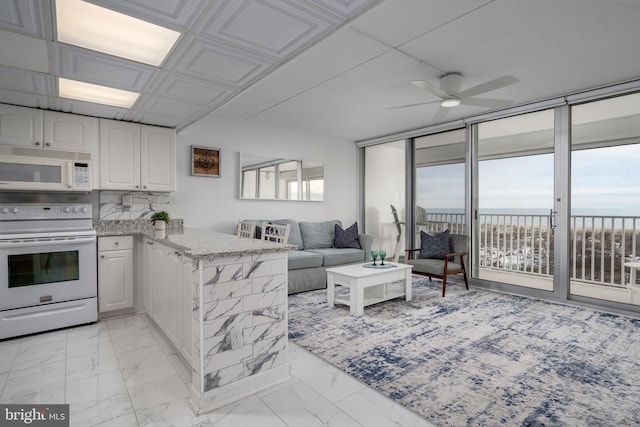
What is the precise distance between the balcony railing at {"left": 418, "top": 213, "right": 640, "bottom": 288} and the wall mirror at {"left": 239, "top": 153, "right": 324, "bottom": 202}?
1.97 metres

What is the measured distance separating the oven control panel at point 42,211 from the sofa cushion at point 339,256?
2.83 meters

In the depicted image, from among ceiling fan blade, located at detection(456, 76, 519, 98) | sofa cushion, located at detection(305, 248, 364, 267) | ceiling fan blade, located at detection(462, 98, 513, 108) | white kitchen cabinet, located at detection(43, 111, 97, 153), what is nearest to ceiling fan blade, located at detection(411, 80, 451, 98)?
ceiling fan blade, located at detection(456, 76, 519, 98)

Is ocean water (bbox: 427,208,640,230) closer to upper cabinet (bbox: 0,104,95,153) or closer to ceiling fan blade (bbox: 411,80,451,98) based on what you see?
ceiling fan blade (bbox: 411,80,451,98)

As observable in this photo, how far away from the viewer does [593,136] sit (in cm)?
417

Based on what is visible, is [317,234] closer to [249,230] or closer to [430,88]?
[249,230]

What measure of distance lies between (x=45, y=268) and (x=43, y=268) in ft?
0.04

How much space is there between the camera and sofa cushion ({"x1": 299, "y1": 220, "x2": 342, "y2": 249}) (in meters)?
5.11

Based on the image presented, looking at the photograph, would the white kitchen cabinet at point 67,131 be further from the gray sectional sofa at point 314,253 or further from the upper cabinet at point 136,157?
the gray sectional sofa at point 314,253

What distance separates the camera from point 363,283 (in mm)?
3389

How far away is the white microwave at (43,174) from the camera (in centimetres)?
290

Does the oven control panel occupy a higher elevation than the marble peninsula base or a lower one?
higher

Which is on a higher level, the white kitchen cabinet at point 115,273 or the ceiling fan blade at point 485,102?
the ceiling fan blade at point 485,102

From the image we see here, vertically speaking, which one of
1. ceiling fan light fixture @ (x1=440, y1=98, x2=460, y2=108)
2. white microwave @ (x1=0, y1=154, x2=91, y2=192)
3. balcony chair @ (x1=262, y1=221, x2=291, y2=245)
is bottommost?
balcony chair @ (x1=262, y1=221, x2=291, y2=245)

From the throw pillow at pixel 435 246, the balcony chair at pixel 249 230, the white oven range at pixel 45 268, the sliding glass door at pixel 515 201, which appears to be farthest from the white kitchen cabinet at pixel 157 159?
the sliding glass door at pixel 515 201
